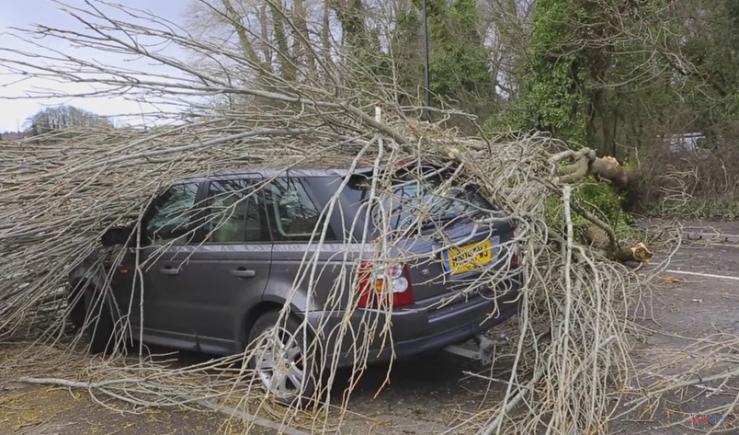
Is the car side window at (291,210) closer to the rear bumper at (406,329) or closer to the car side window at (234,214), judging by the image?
the car side window at (234,214)

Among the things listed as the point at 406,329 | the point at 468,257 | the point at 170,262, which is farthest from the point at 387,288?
the point at 170,262

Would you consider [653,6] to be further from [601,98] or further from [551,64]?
[601,98]

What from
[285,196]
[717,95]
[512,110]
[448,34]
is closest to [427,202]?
[285,196]

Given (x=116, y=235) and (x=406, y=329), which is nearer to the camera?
(x=406, y=329)

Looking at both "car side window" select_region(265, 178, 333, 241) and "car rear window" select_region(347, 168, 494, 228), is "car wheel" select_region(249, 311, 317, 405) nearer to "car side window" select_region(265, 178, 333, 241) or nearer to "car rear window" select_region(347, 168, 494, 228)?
"car side window" select_region(265, 178, 333, 241)

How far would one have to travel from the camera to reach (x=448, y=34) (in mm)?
21016

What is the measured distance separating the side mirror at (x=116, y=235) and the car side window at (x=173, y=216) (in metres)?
0.15

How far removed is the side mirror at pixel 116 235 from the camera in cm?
542

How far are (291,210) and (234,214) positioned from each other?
0.60 metres

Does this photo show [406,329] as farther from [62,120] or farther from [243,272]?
[62,120]

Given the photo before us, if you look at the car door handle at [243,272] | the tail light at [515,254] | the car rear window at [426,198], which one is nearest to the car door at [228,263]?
the car door handle at [243,272]

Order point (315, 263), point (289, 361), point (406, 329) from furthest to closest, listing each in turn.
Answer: point (289, 361)
point (406, 329)
point (315, 263)

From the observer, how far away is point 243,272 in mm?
4660

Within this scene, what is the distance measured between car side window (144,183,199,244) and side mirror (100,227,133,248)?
152 mm
